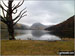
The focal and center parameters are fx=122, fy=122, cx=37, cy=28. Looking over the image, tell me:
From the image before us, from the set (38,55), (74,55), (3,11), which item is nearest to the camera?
(74,55)

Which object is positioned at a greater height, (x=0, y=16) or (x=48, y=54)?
(x=0, y=16)

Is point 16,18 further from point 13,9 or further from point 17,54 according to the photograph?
point 17,54

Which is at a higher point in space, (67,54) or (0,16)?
(0,16)

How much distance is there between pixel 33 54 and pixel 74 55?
2.93 metres

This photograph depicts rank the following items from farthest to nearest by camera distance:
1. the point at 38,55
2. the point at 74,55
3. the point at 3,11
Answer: the point at 3,11
the point at 38,55
the point at 74,55

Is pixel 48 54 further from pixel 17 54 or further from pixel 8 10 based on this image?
pixel 8 10

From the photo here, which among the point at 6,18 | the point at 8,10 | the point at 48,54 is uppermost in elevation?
the point at 8,10

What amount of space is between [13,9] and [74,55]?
40.9 ft

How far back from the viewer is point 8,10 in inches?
708

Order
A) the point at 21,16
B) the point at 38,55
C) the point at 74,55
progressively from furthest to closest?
the point at 21,16 → the point at 38,55 → the point at 74,55

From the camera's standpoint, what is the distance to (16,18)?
18.4m

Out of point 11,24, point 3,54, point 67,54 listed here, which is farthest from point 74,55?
point 11,24

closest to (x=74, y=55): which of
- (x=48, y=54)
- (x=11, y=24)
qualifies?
(x=48, y=54)

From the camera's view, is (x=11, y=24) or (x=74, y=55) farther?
(x=11, y=24)
